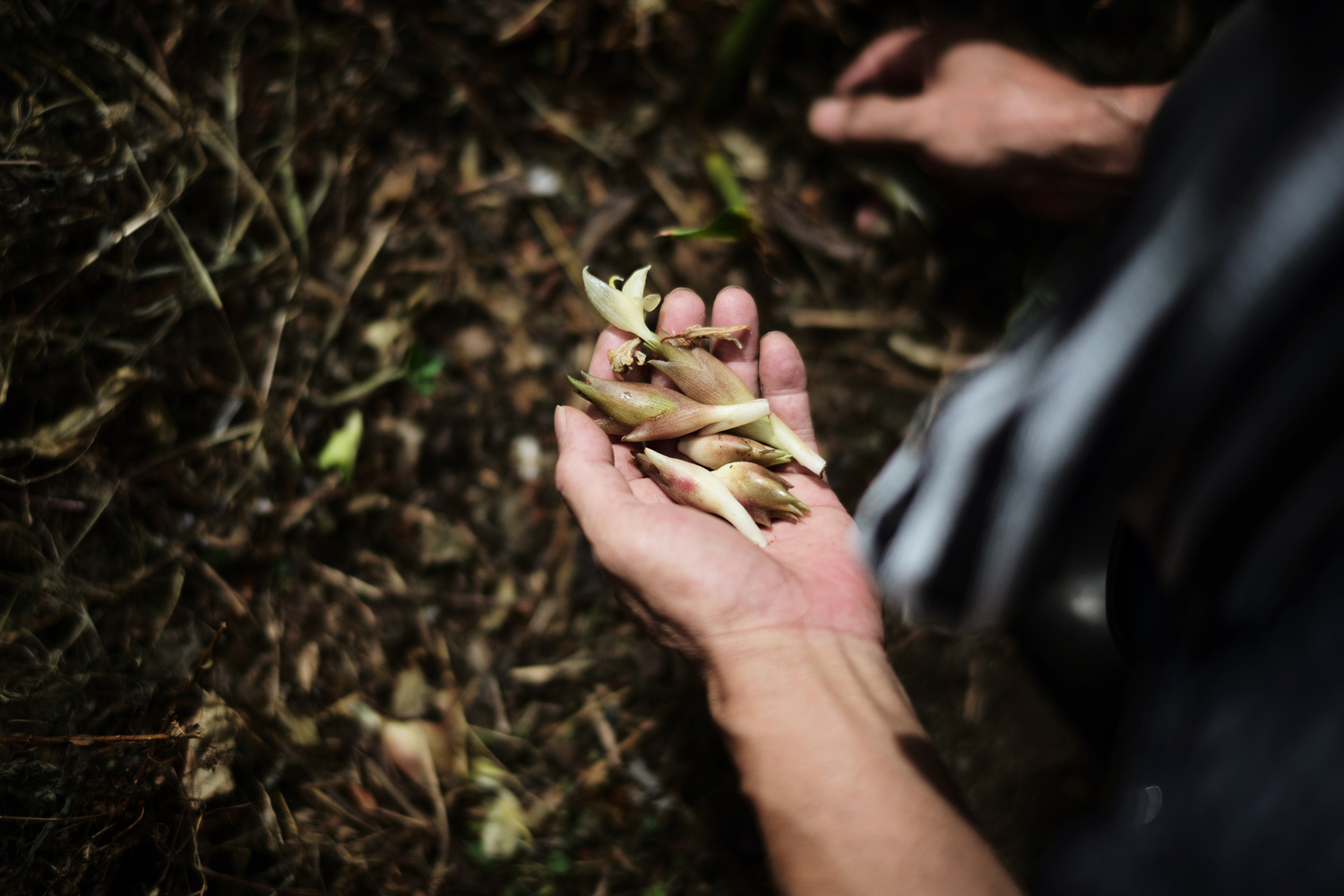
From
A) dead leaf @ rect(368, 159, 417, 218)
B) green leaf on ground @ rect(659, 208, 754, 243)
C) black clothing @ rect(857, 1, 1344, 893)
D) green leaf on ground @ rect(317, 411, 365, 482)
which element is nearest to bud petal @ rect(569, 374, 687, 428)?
green leaf on ground @ rect(659, 208, 754, 243)

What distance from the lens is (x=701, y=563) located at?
96cm

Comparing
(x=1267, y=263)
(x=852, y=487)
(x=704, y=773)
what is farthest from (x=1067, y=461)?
(x=704, y=773)

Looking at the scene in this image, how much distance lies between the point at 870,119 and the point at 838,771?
4.32ft

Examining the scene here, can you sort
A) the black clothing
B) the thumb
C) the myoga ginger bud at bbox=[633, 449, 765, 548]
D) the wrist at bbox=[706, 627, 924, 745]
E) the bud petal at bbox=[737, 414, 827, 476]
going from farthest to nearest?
the thumb < the bud petal at bbox=[737, 414, 827, 476] < the myoga ginger bud at bbox=[633, 449, 765, 548] < the wrist at bbox=[706, 627, 924, 745] < the black clothing

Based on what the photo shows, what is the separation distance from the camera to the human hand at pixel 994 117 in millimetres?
1334

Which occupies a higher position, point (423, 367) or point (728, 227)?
point (728, 227)

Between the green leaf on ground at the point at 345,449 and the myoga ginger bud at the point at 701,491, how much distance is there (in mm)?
725

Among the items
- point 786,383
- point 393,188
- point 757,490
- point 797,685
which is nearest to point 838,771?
point 797,685

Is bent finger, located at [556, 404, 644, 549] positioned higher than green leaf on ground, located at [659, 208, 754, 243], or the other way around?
green leaf on ground, located at [659, 208, 754, 243]

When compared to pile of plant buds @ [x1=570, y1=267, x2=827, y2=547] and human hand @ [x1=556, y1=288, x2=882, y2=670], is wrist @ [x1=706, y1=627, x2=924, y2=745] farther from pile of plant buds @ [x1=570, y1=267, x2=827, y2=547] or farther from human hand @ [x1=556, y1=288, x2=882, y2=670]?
pile of plant buds @ [x1=570, y1=267, x2=827, y2=547]

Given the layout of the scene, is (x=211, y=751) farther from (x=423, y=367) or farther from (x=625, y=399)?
(x=625, y=399)

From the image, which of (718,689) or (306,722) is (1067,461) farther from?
(306,722)

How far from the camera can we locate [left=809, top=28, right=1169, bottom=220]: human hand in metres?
1.33

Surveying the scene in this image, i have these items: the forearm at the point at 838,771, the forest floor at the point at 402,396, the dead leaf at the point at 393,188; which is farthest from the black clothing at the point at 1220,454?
the dead leaf at the point at 393,188
